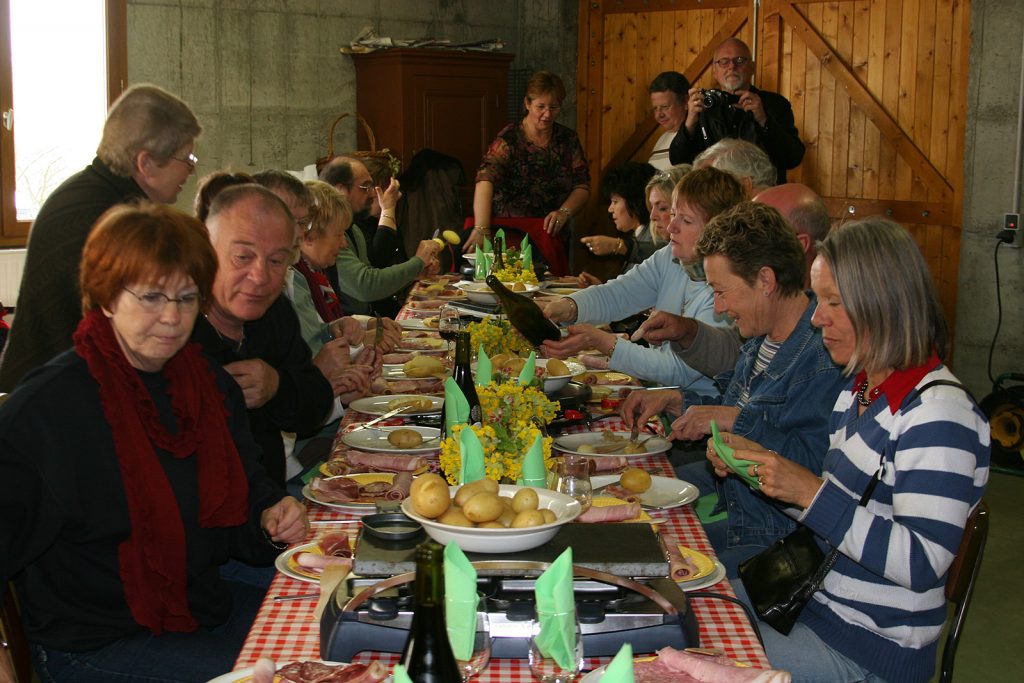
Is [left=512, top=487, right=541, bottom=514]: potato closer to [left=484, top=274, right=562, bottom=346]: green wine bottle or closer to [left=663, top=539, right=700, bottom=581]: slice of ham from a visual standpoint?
[left=663, top=539, right=700, bottom=581]: slice of ham

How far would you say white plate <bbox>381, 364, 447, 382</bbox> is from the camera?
11.8 feet

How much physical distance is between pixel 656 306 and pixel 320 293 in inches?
51.9

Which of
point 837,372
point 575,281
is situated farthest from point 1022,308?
point 837,372

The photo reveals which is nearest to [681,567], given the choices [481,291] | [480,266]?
[481,291]

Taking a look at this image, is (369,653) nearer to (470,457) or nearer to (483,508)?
(483,508)

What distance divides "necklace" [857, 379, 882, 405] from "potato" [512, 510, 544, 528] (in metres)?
0.81

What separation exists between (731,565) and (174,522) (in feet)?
4.02

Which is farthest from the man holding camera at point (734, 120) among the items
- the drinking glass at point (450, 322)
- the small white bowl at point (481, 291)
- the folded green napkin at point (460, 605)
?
the folded green napkin at point (460, 605)

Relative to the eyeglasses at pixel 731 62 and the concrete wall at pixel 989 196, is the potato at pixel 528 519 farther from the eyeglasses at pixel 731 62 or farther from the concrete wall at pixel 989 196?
the eyeglasses at pixel 731 62

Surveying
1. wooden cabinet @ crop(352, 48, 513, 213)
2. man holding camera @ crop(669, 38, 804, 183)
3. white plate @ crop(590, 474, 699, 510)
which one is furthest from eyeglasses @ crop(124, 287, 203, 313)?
wooden cabinet @ crop(352, 48, 513, 213)

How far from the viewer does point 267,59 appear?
8.08 m

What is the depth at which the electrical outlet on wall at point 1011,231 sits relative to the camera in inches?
240

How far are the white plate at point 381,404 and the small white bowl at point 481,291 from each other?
158cm

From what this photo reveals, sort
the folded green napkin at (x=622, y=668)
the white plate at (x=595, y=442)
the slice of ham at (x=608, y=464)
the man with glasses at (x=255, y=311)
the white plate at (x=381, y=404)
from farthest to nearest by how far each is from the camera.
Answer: the white plate at (x=381, y=404) → the man with glasses at (x=255, y=311) → the white plate at (x=595, y=442) → the slice of ham at (x=608, y=464) → the folded green napkin at (x=622, y=668)
